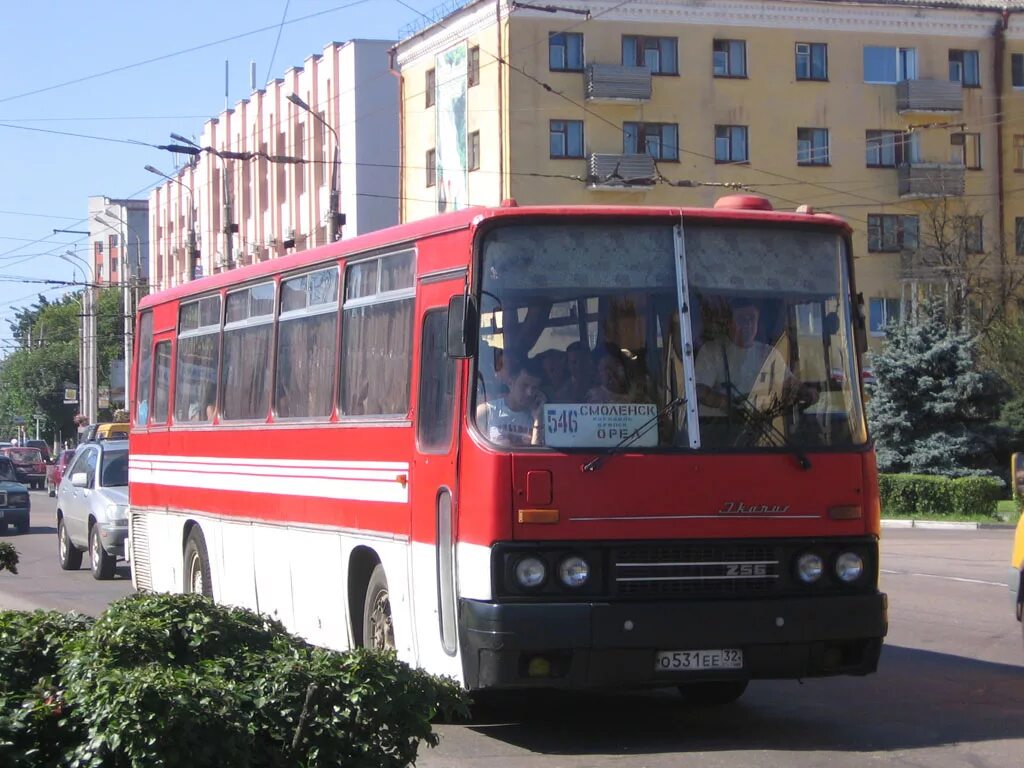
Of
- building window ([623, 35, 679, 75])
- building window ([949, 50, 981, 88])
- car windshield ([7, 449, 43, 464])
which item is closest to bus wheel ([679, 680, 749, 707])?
building window ([623, 35, 679, 75])

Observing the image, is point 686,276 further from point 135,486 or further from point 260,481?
point 135,486

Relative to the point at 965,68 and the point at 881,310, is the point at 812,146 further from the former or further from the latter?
the point at 965,68

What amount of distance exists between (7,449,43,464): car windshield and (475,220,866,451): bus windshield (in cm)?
6356

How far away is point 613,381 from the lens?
8.44 metres

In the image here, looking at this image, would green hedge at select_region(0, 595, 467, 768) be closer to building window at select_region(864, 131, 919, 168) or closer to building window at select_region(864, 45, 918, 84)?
building window at select_region(864, 131, 919, 168)

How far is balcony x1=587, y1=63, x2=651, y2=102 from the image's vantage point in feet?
155

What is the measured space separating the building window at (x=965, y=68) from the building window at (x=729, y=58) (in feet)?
24.1

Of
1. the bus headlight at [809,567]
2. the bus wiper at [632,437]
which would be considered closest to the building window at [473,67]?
the bus wiper at [632,437]

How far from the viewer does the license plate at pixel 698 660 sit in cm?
830

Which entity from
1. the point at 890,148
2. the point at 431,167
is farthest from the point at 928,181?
the point at 431,167

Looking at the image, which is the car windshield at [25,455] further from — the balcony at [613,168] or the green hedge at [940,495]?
the green hedge at [940,495]

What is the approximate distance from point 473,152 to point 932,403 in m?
17.5

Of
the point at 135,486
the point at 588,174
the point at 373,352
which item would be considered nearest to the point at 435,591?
the point at 373,352

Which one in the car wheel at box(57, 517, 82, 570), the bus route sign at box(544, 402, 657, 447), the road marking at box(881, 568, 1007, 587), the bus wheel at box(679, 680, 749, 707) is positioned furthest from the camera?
the car wheel at box(57, 517, 82, 570)
